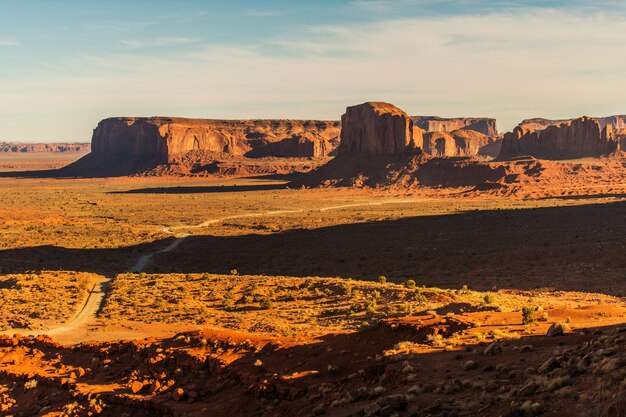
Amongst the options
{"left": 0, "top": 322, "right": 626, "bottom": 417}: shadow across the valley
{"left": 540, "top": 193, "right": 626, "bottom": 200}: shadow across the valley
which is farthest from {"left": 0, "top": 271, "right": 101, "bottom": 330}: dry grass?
{"left": 540, "top": 193, "right": 626, "bottom": 200}: shadow across the valley

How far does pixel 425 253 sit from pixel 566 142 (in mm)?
116898

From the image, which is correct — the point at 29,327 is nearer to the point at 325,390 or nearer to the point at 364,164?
the point at 325,390

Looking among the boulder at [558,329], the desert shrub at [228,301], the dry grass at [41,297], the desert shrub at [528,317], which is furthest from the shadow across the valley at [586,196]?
the boulder at [558,329]

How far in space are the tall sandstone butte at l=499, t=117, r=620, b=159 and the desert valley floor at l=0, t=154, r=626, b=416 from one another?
80.9 m

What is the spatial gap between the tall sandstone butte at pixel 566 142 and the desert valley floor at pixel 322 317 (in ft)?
266

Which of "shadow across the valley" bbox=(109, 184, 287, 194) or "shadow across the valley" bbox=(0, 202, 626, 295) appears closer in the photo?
"shadow across the valley" bbox=(0, 202, 626, 295)

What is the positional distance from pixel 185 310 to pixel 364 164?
357 feet

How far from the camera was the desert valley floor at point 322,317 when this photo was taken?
12.8 metres

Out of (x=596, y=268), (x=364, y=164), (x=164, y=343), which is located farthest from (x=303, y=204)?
(x=164, y=343)

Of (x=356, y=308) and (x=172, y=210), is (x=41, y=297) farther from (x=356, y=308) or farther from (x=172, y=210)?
(x=172, y=210)

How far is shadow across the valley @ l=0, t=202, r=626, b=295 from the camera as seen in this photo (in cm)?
3766

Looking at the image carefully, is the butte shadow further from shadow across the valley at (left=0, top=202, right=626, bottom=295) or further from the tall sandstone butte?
the tall sandstone butte

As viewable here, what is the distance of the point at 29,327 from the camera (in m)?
25.8

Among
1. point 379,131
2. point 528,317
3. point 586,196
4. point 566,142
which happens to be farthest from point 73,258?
point 566,142
